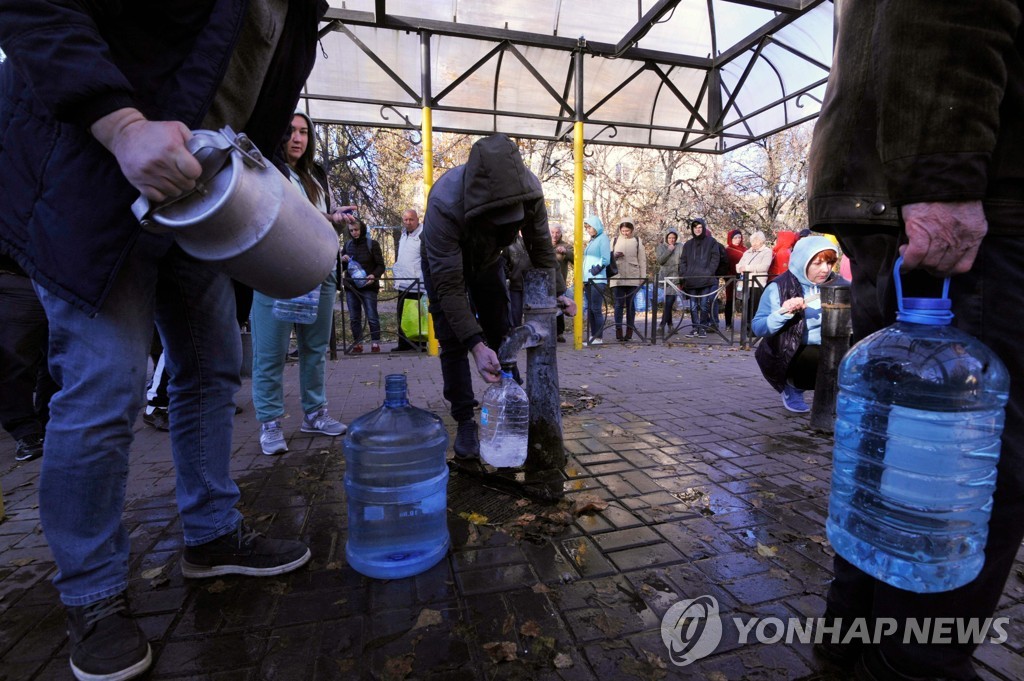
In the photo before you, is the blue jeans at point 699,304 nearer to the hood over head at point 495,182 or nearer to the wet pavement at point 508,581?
the wet pavement at point 508,581

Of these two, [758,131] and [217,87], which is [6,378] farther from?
[758,131]

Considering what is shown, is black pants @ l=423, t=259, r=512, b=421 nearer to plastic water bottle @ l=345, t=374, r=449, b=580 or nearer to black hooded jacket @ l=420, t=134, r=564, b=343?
black hooded jacket @ l=420, t=134, r=564, b=343

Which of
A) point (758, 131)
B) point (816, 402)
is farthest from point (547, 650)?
point (758, 131)

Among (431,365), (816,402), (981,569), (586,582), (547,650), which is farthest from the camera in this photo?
(431,365)

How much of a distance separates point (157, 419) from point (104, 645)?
130 inches

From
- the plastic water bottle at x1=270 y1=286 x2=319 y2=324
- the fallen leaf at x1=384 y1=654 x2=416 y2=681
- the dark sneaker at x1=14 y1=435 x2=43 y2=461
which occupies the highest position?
the plastic water bottle at x1=270 y1=286 x2=319 y2=324

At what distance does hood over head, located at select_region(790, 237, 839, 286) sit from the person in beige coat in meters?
5.55

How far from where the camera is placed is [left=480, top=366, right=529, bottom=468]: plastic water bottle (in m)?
3.25

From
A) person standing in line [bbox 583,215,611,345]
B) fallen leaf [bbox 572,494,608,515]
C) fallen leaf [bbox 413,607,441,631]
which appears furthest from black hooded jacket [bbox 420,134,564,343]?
Answer: person standing in line [bbox 583,215,611,345]

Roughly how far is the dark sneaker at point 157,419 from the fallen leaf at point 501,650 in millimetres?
3816

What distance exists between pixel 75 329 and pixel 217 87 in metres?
0.85

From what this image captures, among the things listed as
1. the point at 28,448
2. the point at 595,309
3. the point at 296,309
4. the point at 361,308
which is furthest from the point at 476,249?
the point at 595,309

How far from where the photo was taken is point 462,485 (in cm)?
301

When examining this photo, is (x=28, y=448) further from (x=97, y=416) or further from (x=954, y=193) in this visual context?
(x=954, y=193)
